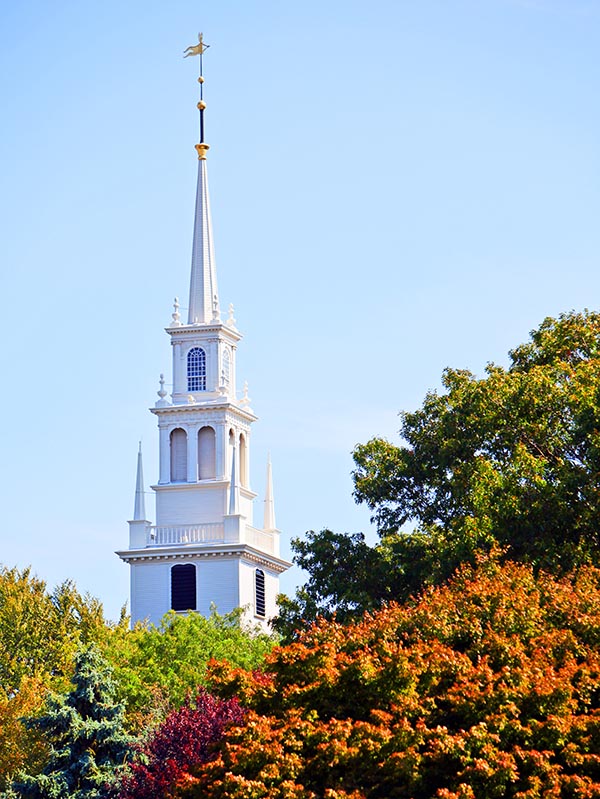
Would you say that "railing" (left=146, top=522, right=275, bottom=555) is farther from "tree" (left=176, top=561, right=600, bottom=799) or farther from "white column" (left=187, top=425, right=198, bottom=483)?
"tree" (left=176, top=561, right=600, bottom=799)

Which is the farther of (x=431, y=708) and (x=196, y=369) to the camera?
(x=196, y=369)

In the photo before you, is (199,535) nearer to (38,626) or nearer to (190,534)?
(190,534)

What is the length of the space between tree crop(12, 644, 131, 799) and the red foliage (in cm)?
504

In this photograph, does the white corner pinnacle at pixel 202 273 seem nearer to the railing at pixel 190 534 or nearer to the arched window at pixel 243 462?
the arched window at pixel 243 462

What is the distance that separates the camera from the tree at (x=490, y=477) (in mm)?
39188

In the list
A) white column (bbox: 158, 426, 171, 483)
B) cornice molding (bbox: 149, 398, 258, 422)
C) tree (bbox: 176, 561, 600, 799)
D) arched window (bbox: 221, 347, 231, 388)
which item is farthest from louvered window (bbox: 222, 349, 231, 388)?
tree (bbox: 176, 561, 600, 799)

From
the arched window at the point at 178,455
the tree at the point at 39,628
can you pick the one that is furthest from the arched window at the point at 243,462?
the tree at the point at 39,628

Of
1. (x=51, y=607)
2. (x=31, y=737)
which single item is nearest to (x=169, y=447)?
(x=51, y=607)

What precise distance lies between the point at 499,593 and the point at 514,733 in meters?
3.76


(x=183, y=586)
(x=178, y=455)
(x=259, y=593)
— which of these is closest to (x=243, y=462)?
(x=178, y=455)

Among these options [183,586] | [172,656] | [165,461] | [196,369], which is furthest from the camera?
[196,369]

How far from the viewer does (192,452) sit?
8331cm

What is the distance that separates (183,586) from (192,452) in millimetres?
6056

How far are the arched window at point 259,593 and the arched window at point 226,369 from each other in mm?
8506
